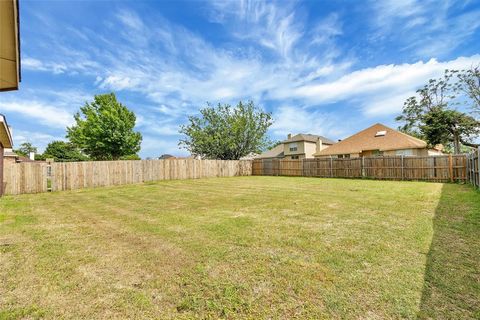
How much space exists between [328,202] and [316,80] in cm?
1480

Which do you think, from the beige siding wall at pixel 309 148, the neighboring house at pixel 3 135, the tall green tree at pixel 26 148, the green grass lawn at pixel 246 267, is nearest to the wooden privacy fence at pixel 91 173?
the neighboring house at pixel 3 135

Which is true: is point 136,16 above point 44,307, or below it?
above

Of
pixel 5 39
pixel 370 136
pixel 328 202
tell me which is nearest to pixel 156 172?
pixel 328 202

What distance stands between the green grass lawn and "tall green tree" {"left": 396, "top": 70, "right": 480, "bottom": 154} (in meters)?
21.7

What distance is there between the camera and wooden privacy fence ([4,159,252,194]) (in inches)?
425

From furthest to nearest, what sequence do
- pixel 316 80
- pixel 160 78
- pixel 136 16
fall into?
pixel 316 80, pixel 160 78, pixel 136 16

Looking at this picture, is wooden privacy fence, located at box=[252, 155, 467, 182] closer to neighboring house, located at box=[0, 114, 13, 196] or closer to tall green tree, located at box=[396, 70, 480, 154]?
tall green tree, located at box=[396, 70, 480, 154]

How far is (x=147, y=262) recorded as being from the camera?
2.88 metres

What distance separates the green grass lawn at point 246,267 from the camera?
1.95 meters

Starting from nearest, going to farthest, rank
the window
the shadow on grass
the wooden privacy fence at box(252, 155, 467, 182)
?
1. the shadow on grass
2. the wooden privacy fence at box(252, 155, 467, 182)
3. the window

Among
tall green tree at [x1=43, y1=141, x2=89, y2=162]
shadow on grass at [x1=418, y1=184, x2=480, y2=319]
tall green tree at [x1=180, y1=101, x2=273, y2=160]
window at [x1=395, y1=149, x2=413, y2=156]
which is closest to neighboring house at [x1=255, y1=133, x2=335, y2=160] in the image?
tall green tree at [x1=180, y1=101, x2=273, y2=160]

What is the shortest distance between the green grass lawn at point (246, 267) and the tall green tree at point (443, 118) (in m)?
21.7

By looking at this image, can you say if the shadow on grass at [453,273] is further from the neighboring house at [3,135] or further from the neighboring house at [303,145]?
the neighboring house at [303,145]

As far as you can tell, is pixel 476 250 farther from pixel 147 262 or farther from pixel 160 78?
pixel 160 78
